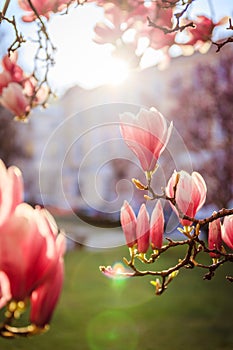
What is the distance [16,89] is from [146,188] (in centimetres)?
116

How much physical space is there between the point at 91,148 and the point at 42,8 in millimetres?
25608

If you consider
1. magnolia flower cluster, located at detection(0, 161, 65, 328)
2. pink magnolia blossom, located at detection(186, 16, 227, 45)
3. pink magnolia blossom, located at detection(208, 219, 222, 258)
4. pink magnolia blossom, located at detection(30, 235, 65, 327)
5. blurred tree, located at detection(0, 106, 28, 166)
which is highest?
magnolia flower cluster, located at detection(0, 161, 65, 328)

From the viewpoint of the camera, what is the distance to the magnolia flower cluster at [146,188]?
1153 mm

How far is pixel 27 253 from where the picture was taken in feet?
2.17

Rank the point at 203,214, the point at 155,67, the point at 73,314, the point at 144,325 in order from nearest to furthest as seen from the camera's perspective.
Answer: the point at 144,325 < the point at 73,314 < the point at 203,214 < the point at 155,67

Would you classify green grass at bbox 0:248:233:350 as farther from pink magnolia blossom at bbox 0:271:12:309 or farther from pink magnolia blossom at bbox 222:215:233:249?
pink magnolia blossom at bbox 0:271:12:309

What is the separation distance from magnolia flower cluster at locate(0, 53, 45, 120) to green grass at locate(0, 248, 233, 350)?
3354 millimetres

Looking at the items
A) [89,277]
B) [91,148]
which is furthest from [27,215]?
[91,148]

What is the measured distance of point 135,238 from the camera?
120cm

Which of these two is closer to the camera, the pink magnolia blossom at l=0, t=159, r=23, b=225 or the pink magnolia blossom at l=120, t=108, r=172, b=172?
the pink magnolia blossom at l=0, t=159, r=23, b=225

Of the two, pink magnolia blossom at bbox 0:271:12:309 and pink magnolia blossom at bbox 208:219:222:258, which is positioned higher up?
pink magnolia blossom at bbox 0:271:12:309

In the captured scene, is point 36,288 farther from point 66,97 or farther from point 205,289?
point 66,97

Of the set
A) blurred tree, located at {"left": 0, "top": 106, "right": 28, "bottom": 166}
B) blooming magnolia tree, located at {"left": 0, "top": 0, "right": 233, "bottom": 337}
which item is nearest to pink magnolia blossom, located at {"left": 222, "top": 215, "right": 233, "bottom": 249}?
blooming magnolia tree, located at {"left": 0, "top": 0, "right": 233, "bottom": 337}

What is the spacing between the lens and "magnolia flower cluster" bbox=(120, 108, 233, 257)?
3.78ft
